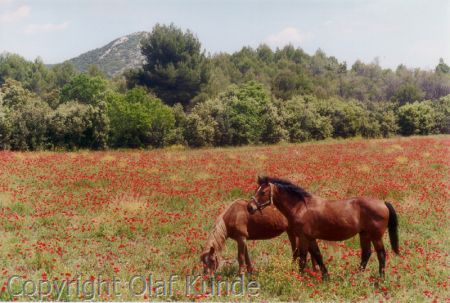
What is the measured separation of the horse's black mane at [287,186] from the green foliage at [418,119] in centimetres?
4675

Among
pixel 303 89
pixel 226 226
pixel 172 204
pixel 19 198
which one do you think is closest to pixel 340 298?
pixel 226 226

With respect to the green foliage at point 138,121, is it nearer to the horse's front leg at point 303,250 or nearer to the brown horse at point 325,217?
the brown horse at point 325,217

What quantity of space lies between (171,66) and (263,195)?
45681 millimetres

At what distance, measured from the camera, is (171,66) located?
50.6 m

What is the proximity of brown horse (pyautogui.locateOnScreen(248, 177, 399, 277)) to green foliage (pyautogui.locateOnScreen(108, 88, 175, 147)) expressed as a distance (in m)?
31.2

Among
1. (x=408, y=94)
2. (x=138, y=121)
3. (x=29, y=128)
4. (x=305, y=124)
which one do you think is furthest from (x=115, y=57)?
(x=29, y=128)

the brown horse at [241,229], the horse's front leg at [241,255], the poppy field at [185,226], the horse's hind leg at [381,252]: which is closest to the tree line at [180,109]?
the poppy field at [185,226]

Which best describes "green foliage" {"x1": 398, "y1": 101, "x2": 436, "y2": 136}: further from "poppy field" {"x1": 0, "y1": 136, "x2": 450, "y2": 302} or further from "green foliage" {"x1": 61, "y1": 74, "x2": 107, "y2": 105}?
"green foliage" {"x1": 61, "y1": 74, "x2": 107, "y2": 105}

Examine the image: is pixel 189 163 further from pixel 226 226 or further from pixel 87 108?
pixel 87 108

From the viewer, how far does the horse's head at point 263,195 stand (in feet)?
23.9

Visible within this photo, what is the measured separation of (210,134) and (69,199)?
2692 cm

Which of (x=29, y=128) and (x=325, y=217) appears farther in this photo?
(x=29, y=128)

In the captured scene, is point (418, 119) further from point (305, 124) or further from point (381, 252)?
point (381, 252)

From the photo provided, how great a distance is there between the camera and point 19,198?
41.0 feet
